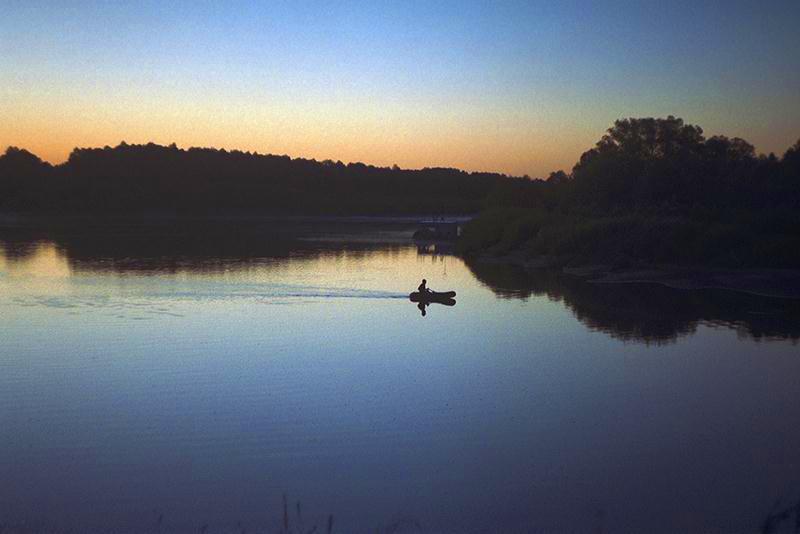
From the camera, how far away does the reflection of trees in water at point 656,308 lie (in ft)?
82.3

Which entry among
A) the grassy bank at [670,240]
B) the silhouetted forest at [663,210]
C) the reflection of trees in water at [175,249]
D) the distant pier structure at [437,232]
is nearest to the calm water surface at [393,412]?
the grassy bank at [670,240]

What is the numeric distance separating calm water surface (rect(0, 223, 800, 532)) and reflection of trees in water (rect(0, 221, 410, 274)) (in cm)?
1148

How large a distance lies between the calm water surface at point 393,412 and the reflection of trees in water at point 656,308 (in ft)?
0.72

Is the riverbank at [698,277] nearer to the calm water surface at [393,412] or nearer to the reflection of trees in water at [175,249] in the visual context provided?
the calm water surface at [393,412]

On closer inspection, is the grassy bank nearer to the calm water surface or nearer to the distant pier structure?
the calm water surface

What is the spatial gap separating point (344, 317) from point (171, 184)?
121 meters

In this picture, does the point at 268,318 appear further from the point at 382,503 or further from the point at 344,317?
the point at 382,503

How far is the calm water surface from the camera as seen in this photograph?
10.6 m

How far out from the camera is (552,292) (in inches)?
1355

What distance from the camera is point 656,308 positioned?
29.7m

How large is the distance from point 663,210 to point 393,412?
3350 centimetres

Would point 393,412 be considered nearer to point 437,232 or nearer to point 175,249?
point 175,249

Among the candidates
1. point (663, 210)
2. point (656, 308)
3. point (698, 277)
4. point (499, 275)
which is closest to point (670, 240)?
point (698, 277)

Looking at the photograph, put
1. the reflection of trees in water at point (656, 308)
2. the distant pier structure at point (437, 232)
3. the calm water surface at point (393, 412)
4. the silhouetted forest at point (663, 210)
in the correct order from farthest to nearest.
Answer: the distant pier structure at point (437, 232) < the silhouetted forest at point (663, 210) < the reflection of trees in water at point (656, 308) < the calm water surface at point (393, 412)
